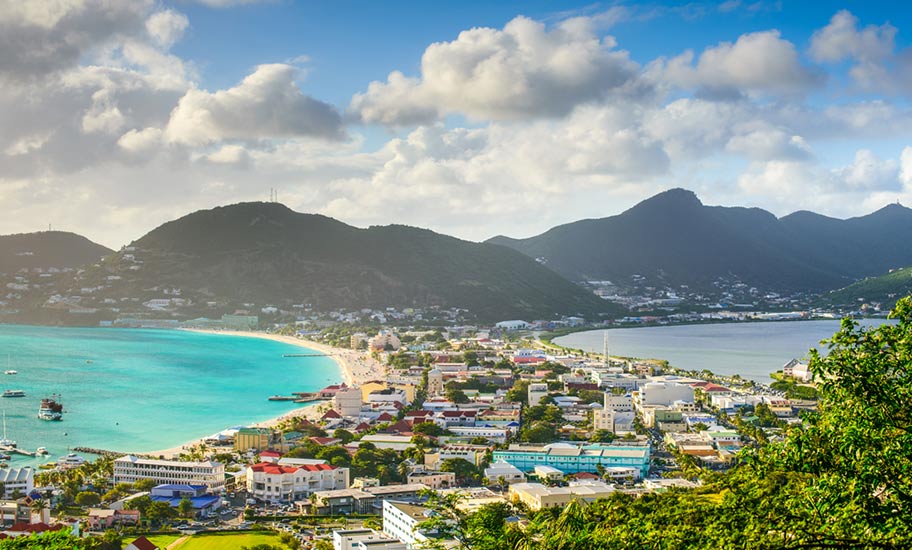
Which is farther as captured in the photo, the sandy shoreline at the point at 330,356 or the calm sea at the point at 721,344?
the calm sea at the point at 721,344

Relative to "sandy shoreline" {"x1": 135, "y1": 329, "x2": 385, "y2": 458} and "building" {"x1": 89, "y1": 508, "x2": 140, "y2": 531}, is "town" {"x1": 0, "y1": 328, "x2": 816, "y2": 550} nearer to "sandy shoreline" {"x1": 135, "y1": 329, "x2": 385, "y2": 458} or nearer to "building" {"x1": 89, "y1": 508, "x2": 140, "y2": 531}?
"building" {"x1": 89, "y1": 508, "x2": 140, "y2": 531}

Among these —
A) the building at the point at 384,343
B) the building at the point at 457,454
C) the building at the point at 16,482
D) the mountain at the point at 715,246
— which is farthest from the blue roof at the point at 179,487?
the mountain at the point at 715,246

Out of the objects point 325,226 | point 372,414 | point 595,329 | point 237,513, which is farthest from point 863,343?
point 325,226

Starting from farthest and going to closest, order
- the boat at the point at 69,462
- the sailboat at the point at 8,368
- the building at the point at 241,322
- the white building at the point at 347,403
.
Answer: the building at the point at 241,322
the sailboat at the point at 8,368
the white building at the point at 347,403
the boat at the point at 69,462

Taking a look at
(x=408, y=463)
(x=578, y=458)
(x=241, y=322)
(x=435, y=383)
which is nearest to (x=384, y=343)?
(x=435, y=383)

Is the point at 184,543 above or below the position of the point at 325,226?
below

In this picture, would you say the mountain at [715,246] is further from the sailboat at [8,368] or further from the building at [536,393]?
the building at [536,393]

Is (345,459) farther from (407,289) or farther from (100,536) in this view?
(407,289)

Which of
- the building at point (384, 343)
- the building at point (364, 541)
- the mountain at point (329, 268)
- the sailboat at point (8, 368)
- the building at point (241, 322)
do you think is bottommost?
the building at point (364, 541)
